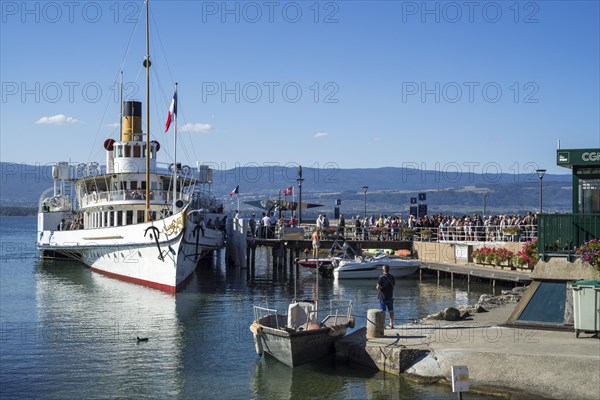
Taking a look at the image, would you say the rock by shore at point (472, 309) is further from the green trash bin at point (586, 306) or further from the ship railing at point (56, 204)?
the ship railing at point (56, 204)

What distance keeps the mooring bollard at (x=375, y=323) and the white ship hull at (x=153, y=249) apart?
20.4 metres

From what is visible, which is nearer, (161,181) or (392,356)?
(392,356)

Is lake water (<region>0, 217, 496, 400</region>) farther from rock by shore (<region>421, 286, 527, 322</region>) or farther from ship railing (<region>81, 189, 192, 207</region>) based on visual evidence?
ship railing (<region>81, 189, 192, 207</region>)

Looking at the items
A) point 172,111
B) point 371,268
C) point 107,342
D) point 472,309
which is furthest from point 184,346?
point 371,268

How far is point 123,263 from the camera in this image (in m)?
45.2

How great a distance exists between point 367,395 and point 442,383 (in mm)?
1676

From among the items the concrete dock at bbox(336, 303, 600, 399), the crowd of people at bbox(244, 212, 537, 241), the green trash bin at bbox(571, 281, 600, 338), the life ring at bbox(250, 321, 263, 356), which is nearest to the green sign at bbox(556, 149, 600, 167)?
the green trash bin at bbox(571, 281, 600, 338)

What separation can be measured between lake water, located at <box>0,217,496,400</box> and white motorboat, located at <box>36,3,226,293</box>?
1498mm

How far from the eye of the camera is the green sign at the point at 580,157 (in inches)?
782

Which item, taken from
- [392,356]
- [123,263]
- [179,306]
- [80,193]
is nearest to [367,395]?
[392,356]

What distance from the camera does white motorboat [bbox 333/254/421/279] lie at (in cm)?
4450

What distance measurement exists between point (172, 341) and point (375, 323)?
27.1ft

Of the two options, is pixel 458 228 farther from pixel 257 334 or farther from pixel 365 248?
pixel 257 334

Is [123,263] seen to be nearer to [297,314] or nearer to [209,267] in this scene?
[209,267]
